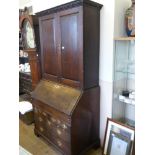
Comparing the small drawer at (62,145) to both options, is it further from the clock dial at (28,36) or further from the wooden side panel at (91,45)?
the clock dial at (28,36)

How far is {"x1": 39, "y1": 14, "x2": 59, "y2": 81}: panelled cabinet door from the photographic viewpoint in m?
2.22

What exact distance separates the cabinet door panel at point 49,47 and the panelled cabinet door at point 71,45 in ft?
0.48

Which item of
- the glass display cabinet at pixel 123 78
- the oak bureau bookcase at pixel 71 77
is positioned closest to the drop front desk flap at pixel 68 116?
the oak bureau bookcase at pixel 71 77

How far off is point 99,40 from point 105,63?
0.29 metres

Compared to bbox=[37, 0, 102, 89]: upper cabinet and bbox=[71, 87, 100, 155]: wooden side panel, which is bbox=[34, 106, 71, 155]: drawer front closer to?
bbox=[71, 87, 100, 155]: wooden side panel

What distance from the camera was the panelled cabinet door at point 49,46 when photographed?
2219 millimetres

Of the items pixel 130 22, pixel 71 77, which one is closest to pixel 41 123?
pixel 71 77

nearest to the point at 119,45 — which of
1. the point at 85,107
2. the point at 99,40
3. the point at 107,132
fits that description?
the point at 99,40

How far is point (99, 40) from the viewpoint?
7.07 feet

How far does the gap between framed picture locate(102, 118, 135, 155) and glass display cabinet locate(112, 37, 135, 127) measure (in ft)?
0.59

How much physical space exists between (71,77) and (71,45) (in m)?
0.38

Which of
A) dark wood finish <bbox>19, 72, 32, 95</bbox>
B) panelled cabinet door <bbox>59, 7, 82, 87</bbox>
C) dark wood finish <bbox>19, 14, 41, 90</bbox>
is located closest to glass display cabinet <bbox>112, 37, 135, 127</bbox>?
panelled cabinet door <bbox>59, 7, 82, 87</bbox>

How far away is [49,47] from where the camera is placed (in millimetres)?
2336
